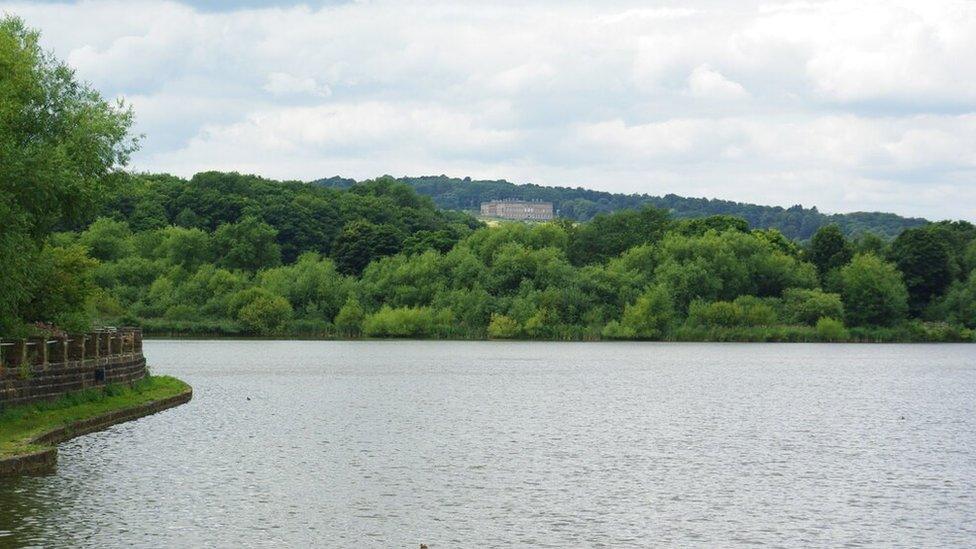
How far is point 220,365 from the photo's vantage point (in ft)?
316

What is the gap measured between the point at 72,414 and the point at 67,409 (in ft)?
4.43

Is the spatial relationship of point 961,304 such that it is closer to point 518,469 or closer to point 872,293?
point 872,293

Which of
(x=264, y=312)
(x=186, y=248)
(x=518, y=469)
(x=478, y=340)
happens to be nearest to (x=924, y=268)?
(x=478, y=340)

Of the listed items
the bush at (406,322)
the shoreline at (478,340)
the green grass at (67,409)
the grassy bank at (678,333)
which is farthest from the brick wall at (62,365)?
the shoreline at (478,340)

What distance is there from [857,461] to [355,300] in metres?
122

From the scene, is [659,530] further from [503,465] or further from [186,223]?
[186,223]

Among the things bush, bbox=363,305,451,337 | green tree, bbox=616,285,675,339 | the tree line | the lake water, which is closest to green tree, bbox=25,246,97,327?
the lake water

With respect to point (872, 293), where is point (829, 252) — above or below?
above

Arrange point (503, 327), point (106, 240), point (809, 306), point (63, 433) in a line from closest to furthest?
1. point (63, 433)
2. point (809, 306)
3. point (503, 327)
4. point (106, 240)

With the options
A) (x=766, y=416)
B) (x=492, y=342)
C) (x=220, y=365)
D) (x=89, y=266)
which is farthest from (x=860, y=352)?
(x=89, y=266)

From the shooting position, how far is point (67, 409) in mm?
44219

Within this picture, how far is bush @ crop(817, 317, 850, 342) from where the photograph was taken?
148 meters

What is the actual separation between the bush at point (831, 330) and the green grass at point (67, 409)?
10210 cm

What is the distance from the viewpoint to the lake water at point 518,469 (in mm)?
27500
